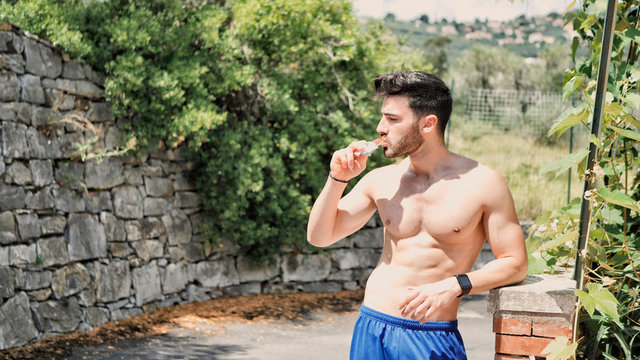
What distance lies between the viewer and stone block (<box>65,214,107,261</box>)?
6.59 m

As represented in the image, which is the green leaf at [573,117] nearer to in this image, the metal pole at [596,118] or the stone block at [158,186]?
the metal pole at [596,118]

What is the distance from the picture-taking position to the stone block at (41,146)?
6219 mm

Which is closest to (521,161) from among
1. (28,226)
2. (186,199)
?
(186,199)

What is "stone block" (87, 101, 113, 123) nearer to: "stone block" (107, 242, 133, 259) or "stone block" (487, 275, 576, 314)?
"stone block" (107, 242, 133, 259)

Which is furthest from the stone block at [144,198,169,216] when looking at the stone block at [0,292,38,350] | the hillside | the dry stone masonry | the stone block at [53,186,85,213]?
the hillside

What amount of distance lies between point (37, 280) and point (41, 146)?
4.07 ft

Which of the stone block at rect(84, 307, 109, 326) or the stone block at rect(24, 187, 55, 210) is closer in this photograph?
the stone block at rect(24, 187, 55, 210)

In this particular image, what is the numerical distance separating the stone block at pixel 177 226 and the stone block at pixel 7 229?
215 centimetres

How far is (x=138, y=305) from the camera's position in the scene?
Answer: 24.3ft

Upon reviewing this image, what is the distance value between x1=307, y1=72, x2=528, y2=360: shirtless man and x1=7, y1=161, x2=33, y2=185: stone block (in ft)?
14.0

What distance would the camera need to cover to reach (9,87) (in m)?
6.02

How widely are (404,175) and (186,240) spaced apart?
5.87m

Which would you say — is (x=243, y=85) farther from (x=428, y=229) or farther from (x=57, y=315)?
(x=428, y=229)

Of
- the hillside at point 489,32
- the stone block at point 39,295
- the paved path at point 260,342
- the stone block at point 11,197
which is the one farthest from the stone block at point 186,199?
the hillside at point 489,32
